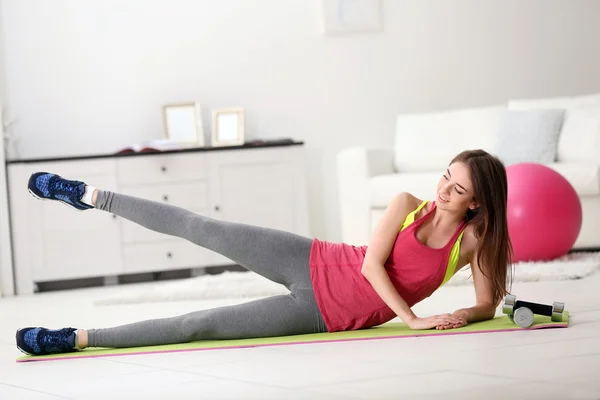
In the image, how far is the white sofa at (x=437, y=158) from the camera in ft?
17.5

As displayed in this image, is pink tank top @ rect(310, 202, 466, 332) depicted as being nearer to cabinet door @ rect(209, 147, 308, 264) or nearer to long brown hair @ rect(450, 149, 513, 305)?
long brown hair @ rect(450, 149, 513, 305)

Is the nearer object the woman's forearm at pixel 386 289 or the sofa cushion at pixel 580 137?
the woman's forearm at pixel 386 289

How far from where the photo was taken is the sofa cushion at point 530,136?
5.80 meters

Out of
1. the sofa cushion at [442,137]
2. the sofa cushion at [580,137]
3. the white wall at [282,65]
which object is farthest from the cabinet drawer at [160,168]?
the sofa cushion at [580,137]

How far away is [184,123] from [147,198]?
0.90 m

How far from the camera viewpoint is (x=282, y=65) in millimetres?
6789

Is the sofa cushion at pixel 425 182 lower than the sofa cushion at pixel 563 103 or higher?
lower

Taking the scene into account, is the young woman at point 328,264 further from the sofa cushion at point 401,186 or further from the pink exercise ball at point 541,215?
the sofa cushion at point 401,186

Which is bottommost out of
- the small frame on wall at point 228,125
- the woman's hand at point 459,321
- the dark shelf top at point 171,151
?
the woman's hand at point 459,321

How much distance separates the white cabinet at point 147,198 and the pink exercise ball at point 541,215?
1.77m

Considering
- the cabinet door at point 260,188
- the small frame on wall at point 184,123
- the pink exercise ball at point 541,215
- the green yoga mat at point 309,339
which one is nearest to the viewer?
the green yoga mat at point 309,339

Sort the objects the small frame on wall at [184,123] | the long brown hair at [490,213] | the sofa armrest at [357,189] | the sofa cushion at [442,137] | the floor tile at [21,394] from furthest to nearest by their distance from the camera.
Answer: the small frame on wall at [184,123]
the sofa cushion at [442,137]
the sofa armrest at [357,189]
the long brown hair at [490,213]
the floor tile at [21,394]

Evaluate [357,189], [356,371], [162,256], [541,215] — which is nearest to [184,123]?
[162,256]

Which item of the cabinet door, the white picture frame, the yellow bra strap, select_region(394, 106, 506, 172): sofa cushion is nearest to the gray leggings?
the yellow bra strap
